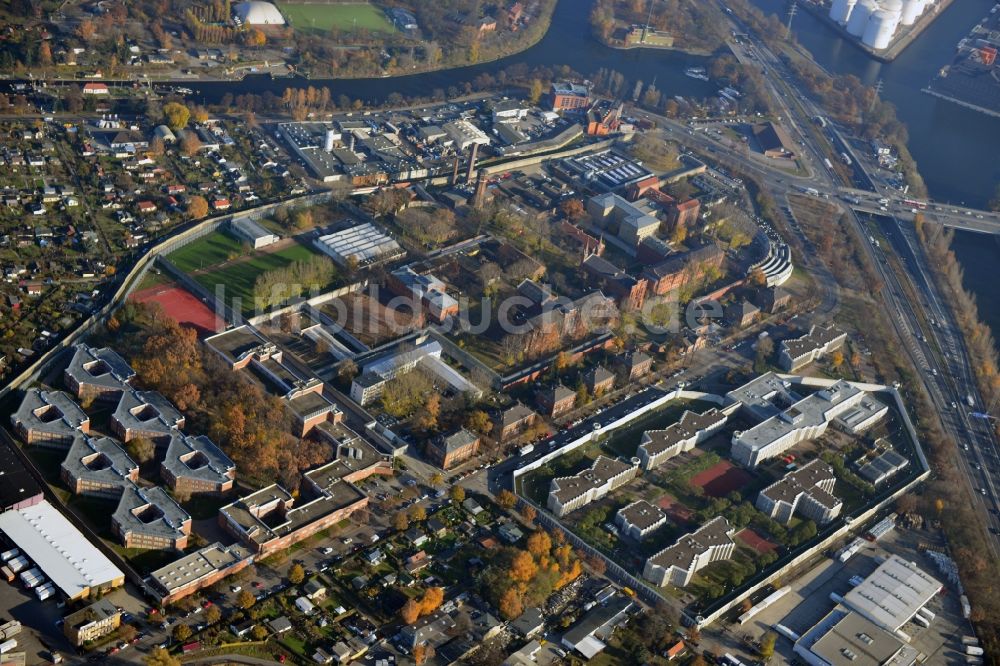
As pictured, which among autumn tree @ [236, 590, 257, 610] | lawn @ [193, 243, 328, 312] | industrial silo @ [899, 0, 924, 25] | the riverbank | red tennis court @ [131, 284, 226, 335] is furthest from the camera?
industrial silo @ [899, 0, 924, 25]

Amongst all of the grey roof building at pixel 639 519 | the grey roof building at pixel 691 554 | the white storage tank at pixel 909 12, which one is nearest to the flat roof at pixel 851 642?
the grey roof building at pixel 691 554

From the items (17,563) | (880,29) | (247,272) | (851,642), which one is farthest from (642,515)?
(880,29)

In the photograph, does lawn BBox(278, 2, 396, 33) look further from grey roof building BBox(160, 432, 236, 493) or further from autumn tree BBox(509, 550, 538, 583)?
autumn tree BBox(509, 550, 538, 583)

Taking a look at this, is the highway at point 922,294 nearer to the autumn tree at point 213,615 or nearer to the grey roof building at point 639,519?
the grey roof building at point 639,519

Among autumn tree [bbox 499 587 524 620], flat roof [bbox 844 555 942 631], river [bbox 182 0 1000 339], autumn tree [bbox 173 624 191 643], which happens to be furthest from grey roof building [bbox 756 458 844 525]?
river [bbox 182 0 1000 339]

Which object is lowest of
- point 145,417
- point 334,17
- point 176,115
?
point 145,417

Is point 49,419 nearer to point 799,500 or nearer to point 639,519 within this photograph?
point 639,519
